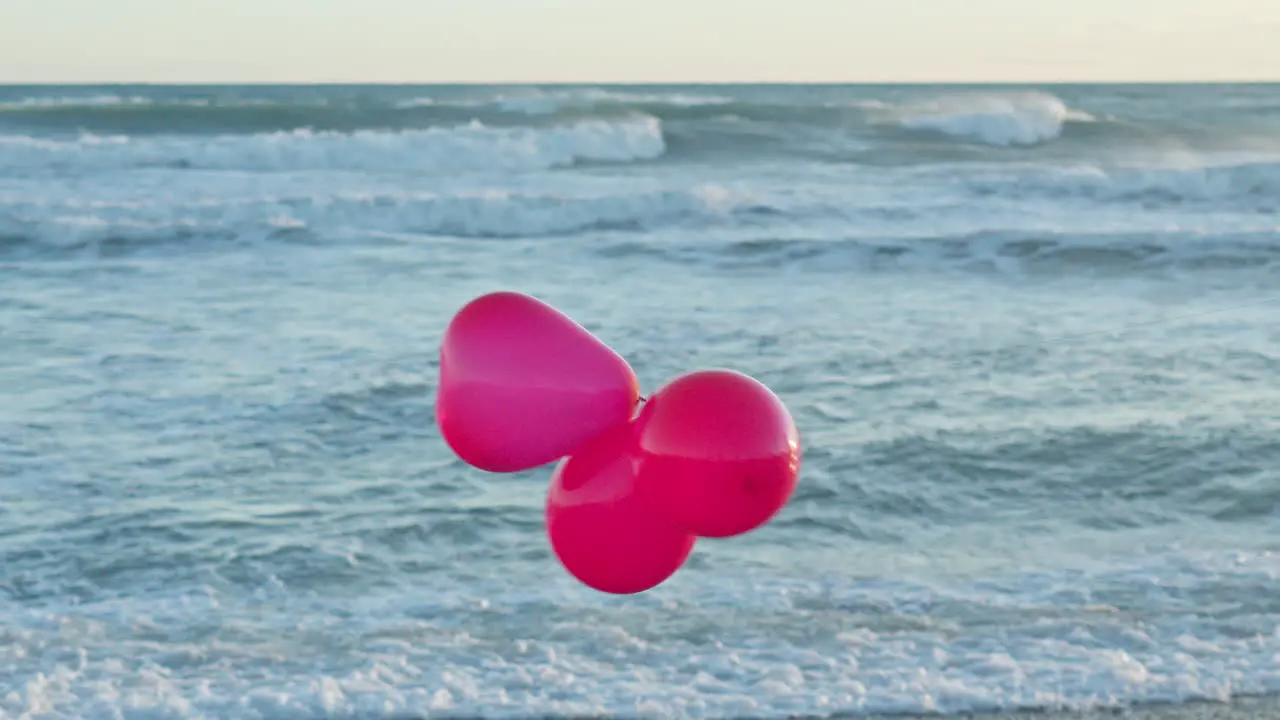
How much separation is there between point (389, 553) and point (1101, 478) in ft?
9.95

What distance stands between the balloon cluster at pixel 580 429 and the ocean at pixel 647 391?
1.70 meters

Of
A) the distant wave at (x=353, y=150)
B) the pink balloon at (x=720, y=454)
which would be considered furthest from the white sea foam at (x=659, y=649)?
the distant wave at (x=353, y=150)

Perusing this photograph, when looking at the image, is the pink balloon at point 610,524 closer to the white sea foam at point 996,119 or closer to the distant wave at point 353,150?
the distant wave at point 353,150

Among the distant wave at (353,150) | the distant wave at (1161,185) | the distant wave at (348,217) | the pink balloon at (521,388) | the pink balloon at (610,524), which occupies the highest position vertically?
the pink balloon at (521,388)

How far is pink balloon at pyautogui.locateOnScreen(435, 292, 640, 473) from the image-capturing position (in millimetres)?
2629

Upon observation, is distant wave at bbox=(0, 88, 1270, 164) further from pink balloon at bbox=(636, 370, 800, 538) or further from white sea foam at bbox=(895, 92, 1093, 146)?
pink balloon at bbox=(636, 370, 800, 538)

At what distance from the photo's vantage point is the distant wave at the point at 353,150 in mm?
20688

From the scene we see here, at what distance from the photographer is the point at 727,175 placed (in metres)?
20.4

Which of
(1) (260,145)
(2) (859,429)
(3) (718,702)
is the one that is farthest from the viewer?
(1) (260,145)

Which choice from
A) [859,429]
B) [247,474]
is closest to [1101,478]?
[859,429]

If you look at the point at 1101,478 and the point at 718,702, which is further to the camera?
the point at 1101,478

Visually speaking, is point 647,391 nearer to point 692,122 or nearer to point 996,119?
point 692,122

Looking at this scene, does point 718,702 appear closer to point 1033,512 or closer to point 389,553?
point 389,553

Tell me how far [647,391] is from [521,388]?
5.18m
